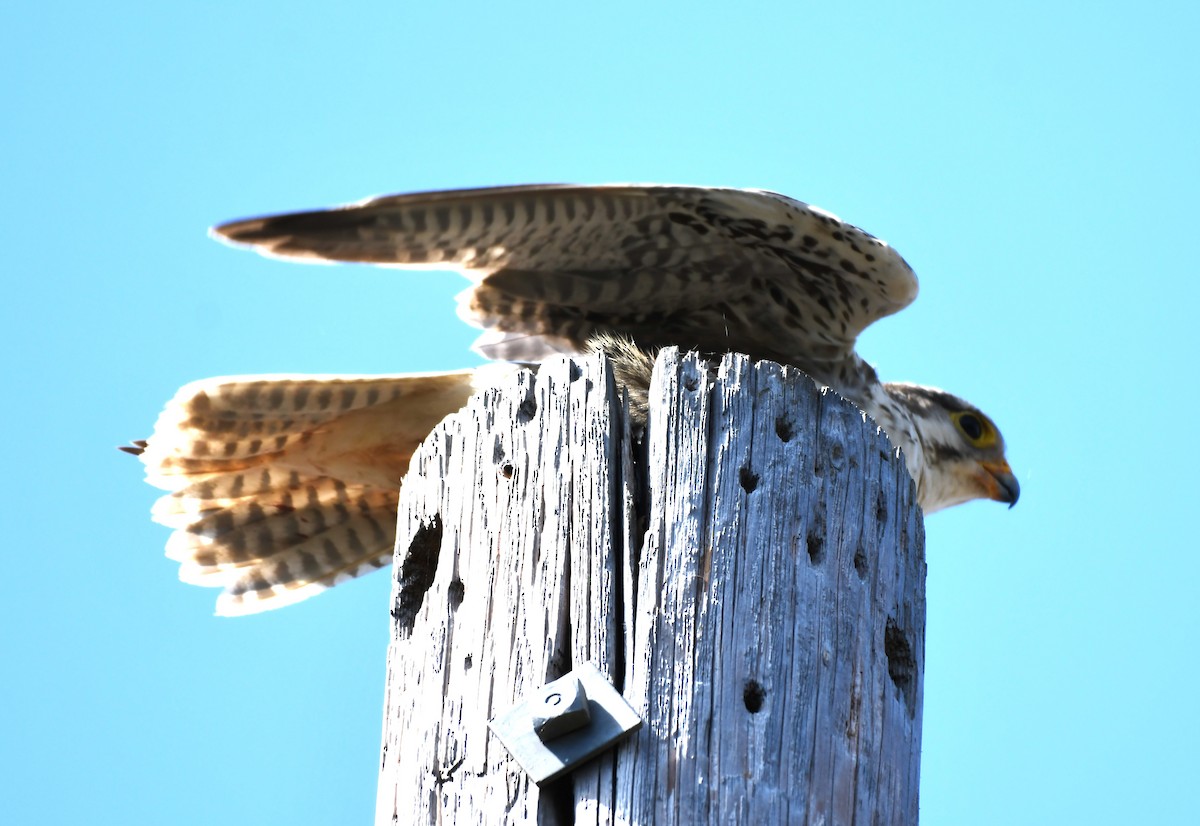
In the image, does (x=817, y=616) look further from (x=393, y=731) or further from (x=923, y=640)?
(x=393, y=731)

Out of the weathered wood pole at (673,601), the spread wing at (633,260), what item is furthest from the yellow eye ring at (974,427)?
the weathered wood pole at (673,601)

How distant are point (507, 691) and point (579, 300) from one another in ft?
6.70

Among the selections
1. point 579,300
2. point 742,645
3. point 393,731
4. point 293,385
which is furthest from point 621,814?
point 293,385

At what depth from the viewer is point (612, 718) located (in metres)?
2.36

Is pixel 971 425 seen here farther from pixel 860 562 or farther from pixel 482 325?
pixel 860 562

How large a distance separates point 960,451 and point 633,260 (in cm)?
233

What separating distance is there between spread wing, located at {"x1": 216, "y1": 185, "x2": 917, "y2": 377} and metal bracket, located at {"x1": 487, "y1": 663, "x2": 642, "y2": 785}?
4.67 ft

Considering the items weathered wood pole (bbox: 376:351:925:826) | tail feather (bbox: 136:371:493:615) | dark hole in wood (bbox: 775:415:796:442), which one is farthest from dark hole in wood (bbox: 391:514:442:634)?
tail feather (bbox: 136:371:493:615)

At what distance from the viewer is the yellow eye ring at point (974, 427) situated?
601cm

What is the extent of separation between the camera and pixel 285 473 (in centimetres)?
490

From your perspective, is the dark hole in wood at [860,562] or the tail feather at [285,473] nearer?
the dark hole in wood at [860,562]

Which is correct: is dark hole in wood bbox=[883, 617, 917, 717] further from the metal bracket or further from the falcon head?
the falcon head

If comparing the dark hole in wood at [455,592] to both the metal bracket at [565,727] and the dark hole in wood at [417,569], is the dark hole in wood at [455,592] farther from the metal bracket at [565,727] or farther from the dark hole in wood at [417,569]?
the metal bracket at [565,727]

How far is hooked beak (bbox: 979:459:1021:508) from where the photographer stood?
599 centimetres
